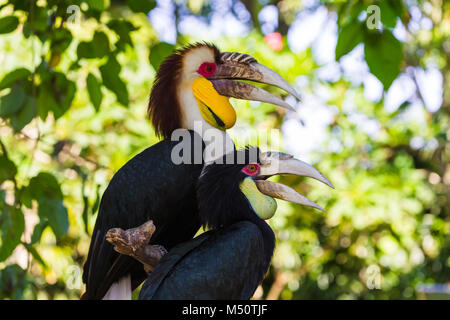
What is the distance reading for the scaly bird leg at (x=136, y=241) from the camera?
4.26 ft

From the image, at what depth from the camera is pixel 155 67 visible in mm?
1945

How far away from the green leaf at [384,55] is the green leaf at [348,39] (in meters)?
0.04

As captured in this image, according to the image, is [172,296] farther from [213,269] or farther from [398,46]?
[398,46]

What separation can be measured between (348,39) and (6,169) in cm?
126

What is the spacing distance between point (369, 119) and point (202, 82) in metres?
3.01

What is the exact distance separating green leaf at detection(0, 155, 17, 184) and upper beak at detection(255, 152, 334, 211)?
3.46 ft

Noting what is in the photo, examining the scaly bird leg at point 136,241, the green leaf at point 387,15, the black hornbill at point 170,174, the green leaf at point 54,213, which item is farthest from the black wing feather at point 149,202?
the green leaf at point 387,15

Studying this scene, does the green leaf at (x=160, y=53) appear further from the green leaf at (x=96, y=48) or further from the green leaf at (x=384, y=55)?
the green leaf at (x=384, y=55)

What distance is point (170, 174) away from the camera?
162cm

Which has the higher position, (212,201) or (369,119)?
(369,119)

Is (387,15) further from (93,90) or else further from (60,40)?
(60,40)

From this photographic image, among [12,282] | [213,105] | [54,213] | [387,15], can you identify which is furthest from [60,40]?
[387,15]
